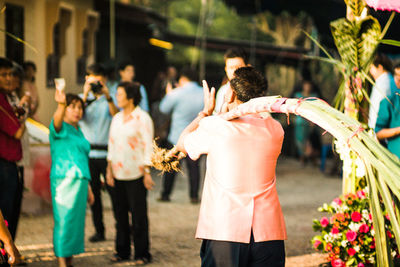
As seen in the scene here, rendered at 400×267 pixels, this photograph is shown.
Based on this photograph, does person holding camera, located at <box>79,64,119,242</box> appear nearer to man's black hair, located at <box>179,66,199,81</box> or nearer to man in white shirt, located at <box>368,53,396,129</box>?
man in white shirt, located at <box>368,53,396,129</box>

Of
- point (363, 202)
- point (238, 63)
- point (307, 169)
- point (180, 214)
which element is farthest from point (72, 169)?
point (307, 169)

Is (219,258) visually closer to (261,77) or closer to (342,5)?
(261,77)

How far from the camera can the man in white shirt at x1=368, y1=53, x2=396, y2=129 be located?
19.4 ft

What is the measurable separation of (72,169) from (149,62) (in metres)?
15.3

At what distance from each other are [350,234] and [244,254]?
201cm

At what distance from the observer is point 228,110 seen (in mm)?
4012

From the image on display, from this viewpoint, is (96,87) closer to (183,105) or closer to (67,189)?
(67,189)

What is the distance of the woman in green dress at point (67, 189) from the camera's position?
5668mm

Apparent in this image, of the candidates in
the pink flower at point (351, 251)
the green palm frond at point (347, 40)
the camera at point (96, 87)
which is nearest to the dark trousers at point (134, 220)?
the camera at point (96, 87)

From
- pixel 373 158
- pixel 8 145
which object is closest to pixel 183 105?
pixel 8 145

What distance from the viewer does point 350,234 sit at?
17.8 ft

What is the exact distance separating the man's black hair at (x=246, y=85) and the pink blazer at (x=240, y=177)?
0.49 ft

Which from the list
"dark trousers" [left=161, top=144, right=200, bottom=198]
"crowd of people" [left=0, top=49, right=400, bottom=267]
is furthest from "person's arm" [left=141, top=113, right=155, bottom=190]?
"dark trousers" [left=161, top=144, right=200, bottom=198]

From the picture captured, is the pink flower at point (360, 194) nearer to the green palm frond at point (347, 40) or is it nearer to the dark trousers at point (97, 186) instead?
the green palm frond at point (347, 40)
